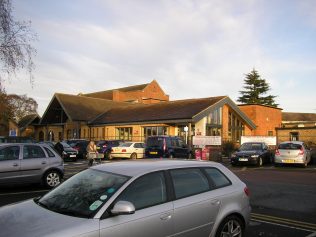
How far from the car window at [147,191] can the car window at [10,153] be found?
26.0 feet

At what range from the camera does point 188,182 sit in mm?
5637

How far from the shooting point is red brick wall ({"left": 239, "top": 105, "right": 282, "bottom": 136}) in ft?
155

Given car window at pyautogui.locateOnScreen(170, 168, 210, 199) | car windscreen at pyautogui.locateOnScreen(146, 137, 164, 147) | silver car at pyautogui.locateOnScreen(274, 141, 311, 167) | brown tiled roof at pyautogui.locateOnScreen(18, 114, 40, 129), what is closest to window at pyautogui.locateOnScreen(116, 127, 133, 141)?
car windscreen at pyautogui.locateOnScreen(146, 137, 164, 147)

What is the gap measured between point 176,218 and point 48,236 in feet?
5.81

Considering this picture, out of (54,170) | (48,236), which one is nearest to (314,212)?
(48,236)

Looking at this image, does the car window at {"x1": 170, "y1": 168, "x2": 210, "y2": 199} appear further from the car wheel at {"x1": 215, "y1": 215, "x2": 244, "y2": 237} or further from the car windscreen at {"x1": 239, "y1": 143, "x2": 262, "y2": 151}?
the car windscreen at {"x1": 239, "y1": 143, "x2": 262, "y2": 151}

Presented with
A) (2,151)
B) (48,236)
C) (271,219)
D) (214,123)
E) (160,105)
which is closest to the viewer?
(48,236)

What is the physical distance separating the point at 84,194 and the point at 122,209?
76cm

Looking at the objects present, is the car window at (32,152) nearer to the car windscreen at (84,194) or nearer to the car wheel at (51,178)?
the car wheel at (51,178)

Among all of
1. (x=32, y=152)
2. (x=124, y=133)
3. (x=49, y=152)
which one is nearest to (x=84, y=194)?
(x=32, y=152)

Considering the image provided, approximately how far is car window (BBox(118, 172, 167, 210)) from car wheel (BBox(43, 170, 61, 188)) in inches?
318

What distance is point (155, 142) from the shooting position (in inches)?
1002

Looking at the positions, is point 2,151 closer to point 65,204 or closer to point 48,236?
point 65,204

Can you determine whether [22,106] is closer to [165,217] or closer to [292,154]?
[292,154]
